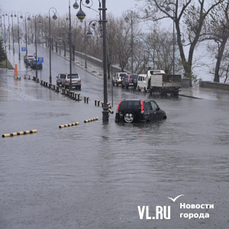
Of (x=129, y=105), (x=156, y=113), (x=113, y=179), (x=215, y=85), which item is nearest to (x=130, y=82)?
(x=215, y=85)

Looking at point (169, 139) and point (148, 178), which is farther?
point (169, 139)

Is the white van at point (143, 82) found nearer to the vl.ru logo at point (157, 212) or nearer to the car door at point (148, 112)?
the car door at point (148, 112)

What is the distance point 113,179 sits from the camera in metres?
9.76

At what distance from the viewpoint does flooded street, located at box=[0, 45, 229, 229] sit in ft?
23.0

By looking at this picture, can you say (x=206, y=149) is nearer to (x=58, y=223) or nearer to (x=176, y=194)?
(x=176, y=194)

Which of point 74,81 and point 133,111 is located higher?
point 74,81

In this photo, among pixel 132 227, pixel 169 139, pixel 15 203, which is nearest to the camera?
pixel 132 227

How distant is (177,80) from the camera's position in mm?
46438

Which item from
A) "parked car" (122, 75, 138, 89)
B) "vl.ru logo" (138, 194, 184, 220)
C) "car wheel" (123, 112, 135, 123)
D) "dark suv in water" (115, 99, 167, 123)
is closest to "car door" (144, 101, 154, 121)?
"dark suv in water" (115, 99, 167, 123)

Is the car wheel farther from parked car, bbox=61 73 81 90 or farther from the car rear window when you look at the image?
parked car, bbox=61 73 81 90

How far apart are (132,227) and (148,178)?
3282 millimetres

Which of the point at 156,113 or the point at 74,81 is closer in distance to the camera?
the point at 156,113

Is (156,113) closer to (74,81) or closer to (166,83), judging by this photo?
(166,83)

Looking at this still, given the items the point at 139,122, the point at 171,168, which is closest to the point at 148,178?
the point at 171,168
